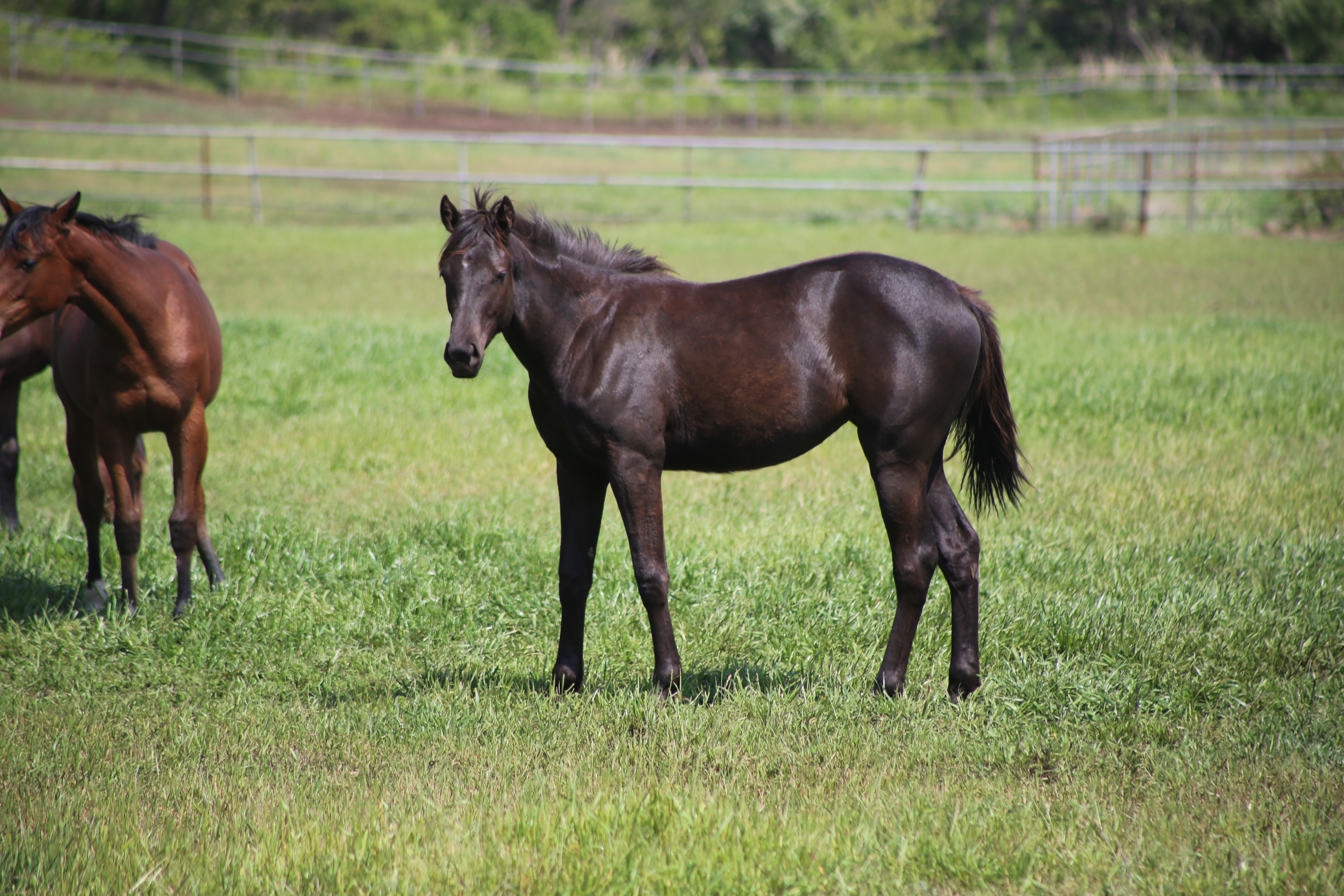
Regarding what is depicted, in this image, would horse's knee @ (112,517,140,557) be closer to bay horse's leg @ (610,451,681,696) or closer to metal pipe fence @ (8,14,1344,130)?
bay horse's leg @ (610,451,681,696)

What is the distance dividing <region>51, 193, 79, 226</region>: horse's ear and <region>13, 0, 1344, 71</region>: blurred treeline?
Result: 40.3 metres

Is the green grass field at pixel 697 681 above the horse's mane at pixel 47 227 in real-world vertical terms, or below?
below

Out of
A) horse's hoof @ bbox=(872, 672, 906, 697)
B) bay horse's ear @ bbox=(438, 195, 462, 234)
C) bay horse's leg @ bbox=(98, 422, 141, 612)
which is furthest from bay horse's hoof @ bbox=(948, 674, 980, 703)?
bay horse's leg @ bbox=(98, 422, 141, 612)

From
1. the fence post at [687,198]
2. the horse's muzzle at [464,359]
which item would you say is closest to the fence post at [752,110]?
the fence post at [687,198]

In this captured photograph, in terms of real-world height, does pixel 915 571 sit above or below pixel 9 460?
above

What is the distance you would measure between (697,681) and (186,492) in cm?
273

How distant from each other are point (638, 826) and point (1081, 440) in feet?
19.4

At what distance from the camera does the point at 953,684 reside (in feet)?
13.5

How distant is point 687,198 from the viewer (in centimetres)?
2233

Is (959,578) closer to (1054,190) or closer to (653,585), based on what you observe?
(653,585)

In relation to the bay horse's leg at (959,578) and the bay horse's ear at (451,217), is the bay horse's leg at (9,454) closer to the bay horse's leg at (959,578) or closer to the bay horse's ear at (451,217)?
the bay horse's ear at (451,217)

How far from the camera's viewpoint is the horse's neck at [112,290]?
477 cm

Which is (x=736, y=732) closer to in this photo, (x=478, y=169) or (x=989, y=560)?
(x=989, y=560)

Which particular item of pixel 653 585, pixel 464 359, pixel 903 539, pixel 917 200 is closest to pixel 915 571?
pixel 903 539
